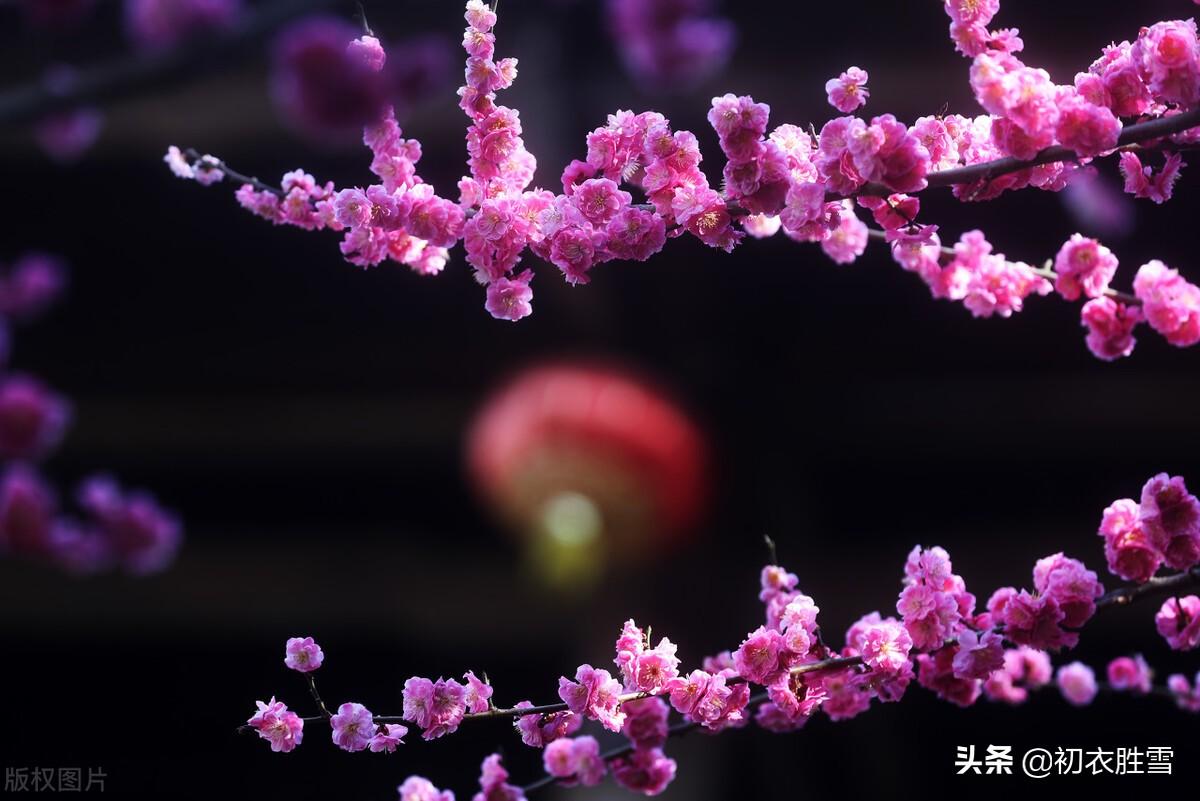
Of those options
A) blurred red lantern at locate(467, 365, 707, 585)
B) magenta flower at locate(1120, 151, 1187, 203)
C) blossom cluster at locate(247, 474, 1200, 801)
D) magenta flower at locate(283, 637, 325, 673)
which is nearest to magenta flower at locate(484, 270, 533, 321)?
blossom cluster at locate(247, 474, 1200, 801)

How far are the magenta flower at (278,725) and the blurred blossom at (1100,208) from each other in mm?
3221

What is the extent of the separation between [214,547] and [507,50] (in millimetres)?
2458

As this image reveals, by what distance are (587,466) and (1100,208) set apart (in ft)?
7.99

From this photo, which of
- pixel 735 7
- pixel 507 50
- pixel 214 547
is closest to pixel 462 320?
pixel 507 50

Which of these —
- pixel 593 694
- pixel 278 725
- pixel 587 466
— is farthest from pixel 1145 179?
pixel 587 466

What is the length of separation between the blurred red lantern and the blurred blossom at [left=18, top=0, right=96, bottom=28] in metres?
3.12

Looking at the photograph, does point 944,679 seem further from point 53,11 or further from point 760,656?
point 53,11

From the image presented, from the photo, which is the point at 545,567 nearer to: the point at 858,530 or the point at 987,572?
the point at 858,530

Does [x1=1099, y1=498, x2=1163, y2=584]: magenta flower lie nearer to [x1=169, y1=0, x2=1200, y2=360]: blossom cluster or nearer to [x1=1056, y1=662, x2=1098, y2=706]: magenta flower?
[x1=169, y1=0, x2=1200, y2=360]: blossom cluster

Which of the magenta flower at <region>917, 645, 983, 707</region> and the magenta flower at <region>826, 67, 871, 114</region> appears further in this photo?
the magenta flower at <region>917, 645, 983, 707</region>

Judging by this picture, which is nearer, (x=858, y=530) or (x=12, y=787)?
(x=12, y=787)

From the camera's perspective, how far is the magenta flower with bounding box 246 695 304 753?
1.61 m

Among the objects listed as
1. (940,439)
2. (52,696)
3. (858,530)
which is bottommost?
(52,696)

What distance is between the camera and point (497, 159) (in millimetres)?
1575
